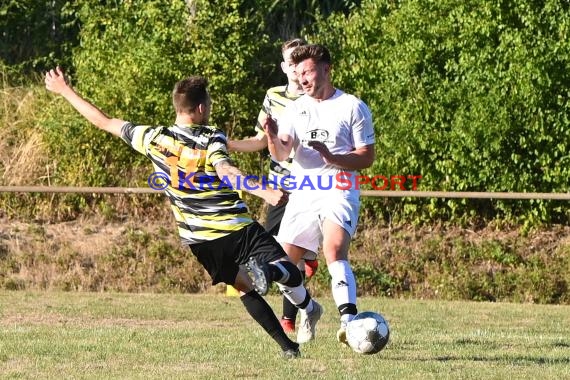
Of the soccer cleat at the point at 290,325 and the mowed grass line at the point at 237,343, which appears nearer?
the mowed grass line at the point at 237,343

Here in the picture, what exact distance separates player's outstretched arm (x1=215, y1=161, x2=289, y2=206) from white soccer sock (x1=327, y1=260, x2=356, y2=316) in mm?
964

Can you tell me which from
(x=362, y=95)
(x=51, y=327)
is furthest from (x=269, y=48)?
(x=51, y=327)

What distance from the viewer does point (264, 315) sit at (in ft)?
24.8

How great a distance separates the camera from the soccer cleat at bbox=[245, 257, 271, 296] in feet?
23.1

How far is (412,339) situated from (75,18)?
11425mm

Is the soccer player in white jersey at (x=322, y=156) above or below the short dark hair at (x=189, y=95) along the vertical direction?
below

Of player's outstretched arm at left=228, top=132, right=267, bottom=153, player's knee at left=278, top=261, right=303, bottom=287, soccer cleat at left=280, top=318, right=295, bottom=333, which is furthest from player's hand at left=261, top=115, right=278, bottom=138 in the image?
soccer cleat at left=280, top=318, right=295, bottom=333

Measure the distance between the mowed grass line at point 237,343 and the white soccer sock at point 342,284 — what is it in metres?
0.38

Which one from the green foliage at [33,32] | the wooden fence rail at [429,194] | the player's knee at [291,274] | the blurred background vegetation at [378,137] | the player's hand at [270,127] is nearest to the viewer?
the player's knee at [291,274]

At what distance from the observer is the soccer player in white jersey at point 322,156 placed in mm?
7852

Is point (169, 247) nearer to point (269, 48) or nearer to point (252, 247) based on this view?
point (269, 48)

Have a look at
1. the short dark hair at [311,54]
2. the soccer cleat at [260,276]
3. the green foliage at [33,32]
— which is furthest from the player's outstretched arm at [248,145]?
the green foliage at [33,32]

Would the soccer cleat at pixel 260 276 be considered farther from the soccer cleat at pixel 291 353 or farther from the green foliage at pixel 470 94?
the green foliage at pixel 470 94

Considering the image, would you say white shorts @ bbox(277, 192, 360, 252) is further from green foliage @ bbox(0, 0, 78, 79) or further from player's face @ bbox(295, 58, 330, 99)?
green foliage @ bbox(0, 0, 78, 79)
